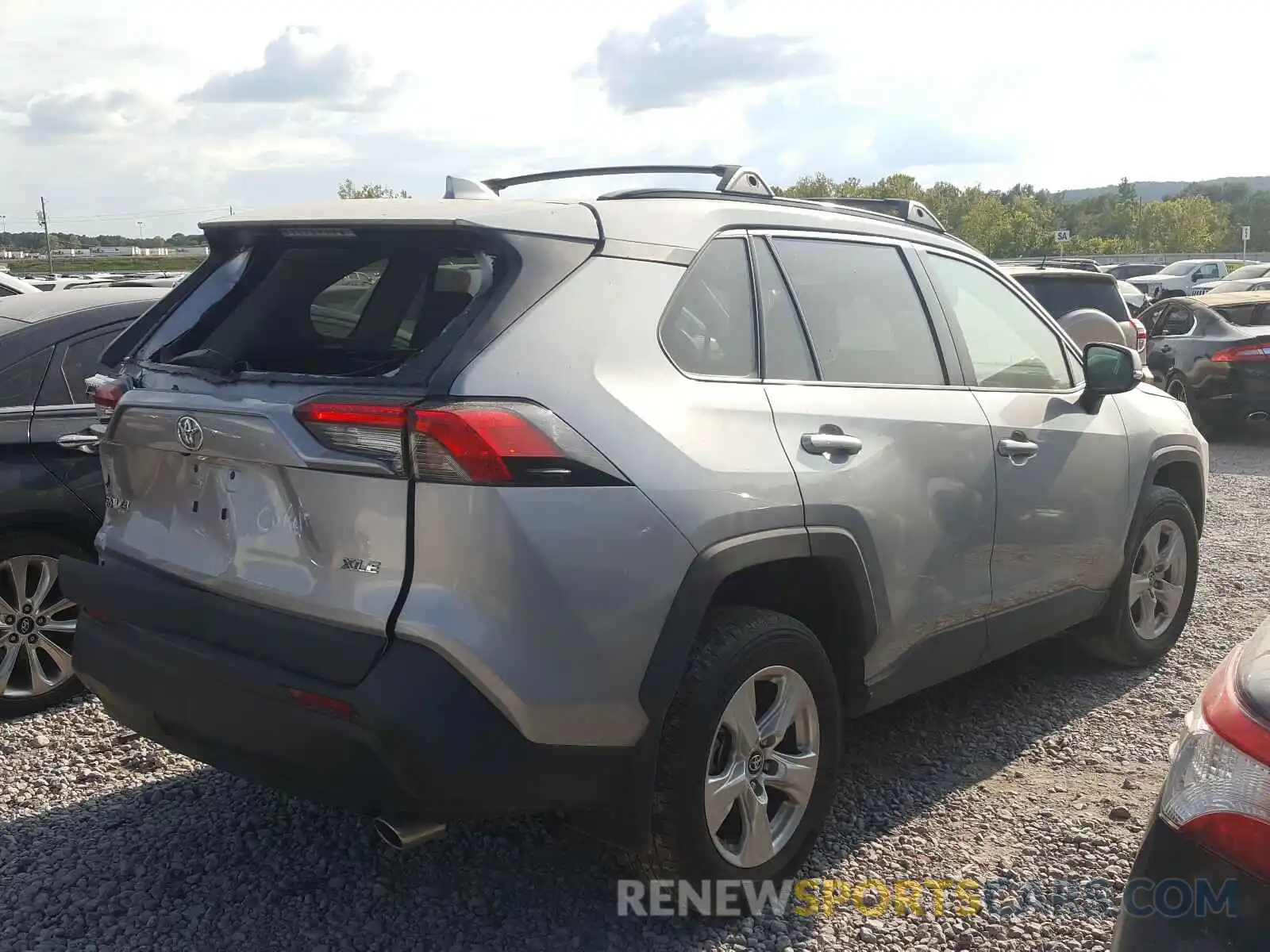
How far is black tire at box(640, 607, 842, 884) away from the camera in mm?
2814

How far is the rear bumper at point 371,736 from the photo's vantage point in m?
2.48

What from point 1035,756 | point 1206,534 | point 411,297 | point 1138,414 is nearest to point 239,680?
point 411,297

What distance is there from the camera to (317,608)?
2629mm

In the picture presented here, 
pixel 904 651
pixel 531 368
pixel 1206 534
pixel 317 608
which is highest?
pixel 531 368

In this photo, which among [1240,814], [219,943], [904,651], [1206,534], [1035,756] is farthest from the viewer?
[1206,534]

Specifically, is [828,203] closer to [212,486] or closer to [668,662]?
[668,662]

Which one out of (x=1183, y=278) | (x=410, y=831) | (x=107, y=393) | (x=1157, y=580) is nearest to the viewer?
(x=410, y=831)

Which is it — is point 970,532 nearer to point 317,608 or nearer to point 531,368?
point 531,368

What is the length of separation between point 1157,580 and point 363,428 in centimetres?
380

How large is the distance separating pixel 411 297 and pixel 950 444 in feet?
5.50

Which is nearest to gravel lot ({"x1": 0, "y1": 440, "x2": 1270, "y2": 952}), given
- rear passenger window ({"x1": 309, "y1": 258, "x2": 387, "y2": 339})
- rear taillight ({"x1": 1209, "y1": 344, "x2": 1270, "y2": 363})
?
rear passenger window ({"x1": 309, "y1": 258, "x2": 387, "y2": 339})

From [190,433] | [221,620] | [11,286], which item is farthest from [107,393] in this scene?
[11,286]

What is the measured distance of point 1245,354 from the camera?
11.9m

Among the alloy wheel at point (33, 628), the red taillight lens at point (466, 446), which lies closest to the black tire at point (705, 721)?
the red taillight lens at point (466, 446)
